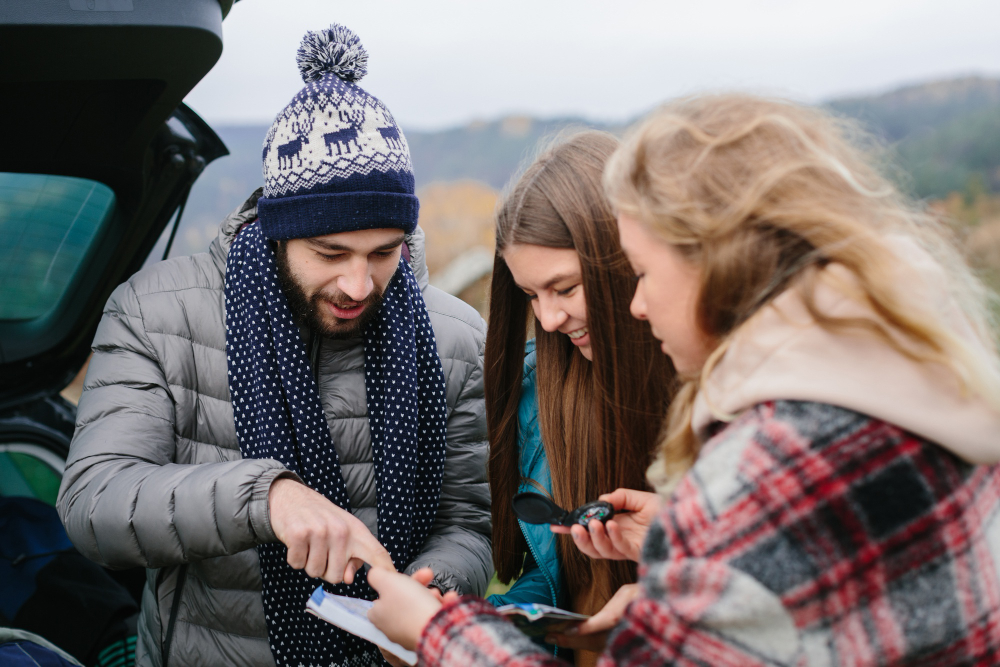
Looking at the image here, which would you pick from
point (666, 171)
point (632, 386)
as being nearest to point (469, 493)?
point (632, 386)

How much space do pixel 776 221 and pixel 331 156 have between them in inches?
49.5

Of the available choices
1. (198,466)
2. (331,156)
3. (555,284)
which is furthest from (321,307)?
(555,284)

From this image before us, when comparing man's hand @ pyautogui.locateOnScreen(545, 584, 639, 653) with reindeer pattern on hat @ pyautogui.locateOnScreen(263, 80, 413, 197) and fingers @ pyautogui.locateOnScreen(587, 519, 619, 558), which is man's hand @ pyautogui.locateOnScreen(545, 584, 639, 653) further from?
reindeer pattern on hat @ pyautogui.locateOnScreen(263, 80, 413, 197)

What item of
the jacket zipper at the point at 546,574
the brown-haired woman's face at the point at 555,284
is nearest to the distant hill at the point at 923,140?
the brown-haired woman's face at the point at 555,284

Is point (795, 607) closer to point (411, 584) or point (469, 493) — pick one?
point (411, 584)

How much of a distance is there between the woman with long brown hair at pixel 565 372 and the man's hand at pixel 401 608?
0.62 meters

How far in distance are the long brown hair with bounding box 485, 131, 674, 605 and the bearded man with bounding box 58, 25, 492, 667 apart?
0.24 metres

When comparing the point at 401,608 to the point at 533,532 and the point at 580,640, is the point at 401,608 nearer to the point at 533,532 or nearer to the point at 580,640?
the point at 580,640

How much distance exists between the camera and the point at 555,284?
1751 millimetres

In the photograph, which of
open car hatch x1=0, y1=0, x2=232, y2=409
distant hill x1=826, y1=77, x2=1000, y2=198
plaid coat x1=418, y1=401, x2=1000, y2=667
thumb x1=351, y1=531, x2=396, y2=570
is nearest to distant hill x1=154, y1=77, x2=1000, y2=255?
distant hill x1=826, y1=77, x2=1000, y2=198

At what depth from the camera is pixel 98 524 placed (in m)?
1.63

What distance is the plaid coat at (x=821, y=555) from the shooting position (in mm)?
863

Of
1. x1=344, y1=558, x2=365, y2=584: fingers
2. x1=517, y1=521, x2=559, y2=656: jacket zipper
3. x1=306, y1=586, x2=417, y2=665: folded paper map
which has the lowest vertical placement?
x1=517, y1=521, x2=559, y2=656: jacket zipper

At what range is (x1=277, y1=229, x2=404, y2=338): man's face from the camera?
6.37 feet
